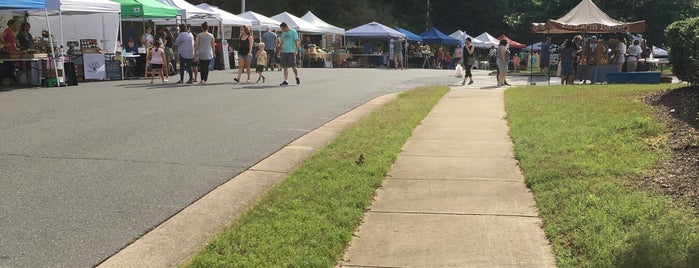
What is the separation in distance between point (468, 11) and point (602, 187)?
5839cm

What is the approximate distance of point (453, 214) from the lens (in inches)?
207

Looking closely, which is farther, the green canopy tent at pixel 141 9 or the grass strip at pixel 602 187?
the green canopy tent at pixel 141 9

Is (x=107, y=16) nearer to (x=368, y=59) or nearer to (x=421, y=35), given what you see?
(x=368, y=59)

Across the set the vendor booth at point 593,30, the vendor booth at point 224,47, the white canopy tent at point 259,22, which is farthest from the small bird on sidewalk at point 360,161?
the white canopy tent at point 259,22

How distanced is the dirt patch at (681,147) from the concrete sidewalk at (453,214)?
3.81ft

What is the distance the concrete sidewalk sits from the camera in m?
4.32

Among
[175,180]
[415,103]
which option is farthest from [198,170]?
[415,103]

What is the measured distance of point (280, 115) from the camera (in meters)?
11.2

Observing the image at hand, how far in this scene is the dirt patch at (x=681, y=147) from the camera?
5539 mm

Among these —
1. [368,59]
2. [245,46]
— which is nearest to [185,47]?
[245,46]

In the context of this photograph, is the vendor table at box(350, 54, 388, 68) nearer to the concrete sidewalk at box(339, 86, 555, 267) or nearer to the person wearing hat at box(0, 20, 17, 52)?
the person wearing hat at box(0, 20, 17, 52)

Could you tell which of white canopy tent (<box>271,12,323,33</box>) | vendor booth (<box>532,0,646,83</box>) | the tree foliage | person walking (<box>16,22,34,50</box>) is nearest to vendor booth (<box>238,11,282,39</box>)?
white canopy tent (<box>271,12,323,33</box>)

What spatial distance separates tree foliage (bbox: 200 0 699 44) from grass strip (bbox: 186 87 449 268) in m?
26.0

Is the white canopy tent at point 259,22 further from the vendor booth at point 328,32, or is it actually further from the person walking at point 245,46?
the person walking at point 245,46
